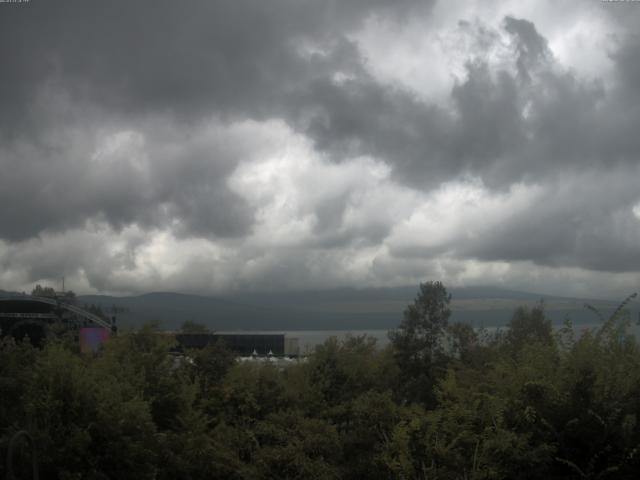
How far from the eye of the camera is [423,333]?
1218 inches

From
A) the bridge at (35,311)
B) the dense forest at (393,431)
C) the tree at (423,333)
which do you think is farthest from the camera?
the bridge at (35,311)

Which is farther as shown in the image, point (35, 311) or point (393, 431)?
point (35, 311)

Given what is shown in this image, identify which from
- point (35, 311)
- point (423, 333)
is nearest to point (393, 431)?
point (423, 333)

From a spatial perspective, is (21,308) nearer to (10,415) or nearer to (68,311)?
(68,311)

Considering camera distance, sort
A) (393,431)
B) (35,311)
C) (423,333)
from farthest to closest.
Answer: (35,311) < (423,333) < (393,431)

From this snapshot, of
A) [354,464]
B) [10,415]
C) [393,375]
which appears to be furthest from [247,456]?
[393,375]

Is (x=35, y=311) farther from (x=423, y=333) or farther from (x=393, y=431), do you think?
(x=393, y=431)

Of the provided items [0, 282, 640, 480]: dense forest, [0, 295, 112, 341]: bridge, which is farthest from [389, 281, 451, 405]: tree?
[0, 295, 112, 341]: bridge

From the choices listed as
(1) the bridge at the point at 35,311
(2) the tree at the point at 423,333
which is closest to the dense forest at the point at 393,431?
(2) the tree at the point at 423,333

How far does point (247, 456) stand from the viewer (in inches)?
585

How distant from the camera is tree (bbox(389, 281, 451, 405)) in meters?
30.0

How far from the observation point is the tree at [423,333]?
30.0 metres

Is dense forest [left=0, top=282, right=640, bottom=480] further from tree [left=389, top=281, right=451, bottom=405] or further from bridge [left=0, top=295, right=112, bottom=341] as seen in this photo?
bridge [left=0, top=295, right=112, bottom=341]

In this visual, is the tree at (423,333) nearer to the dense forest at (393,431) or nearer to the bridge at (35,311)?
the dense forest at (393,431)
